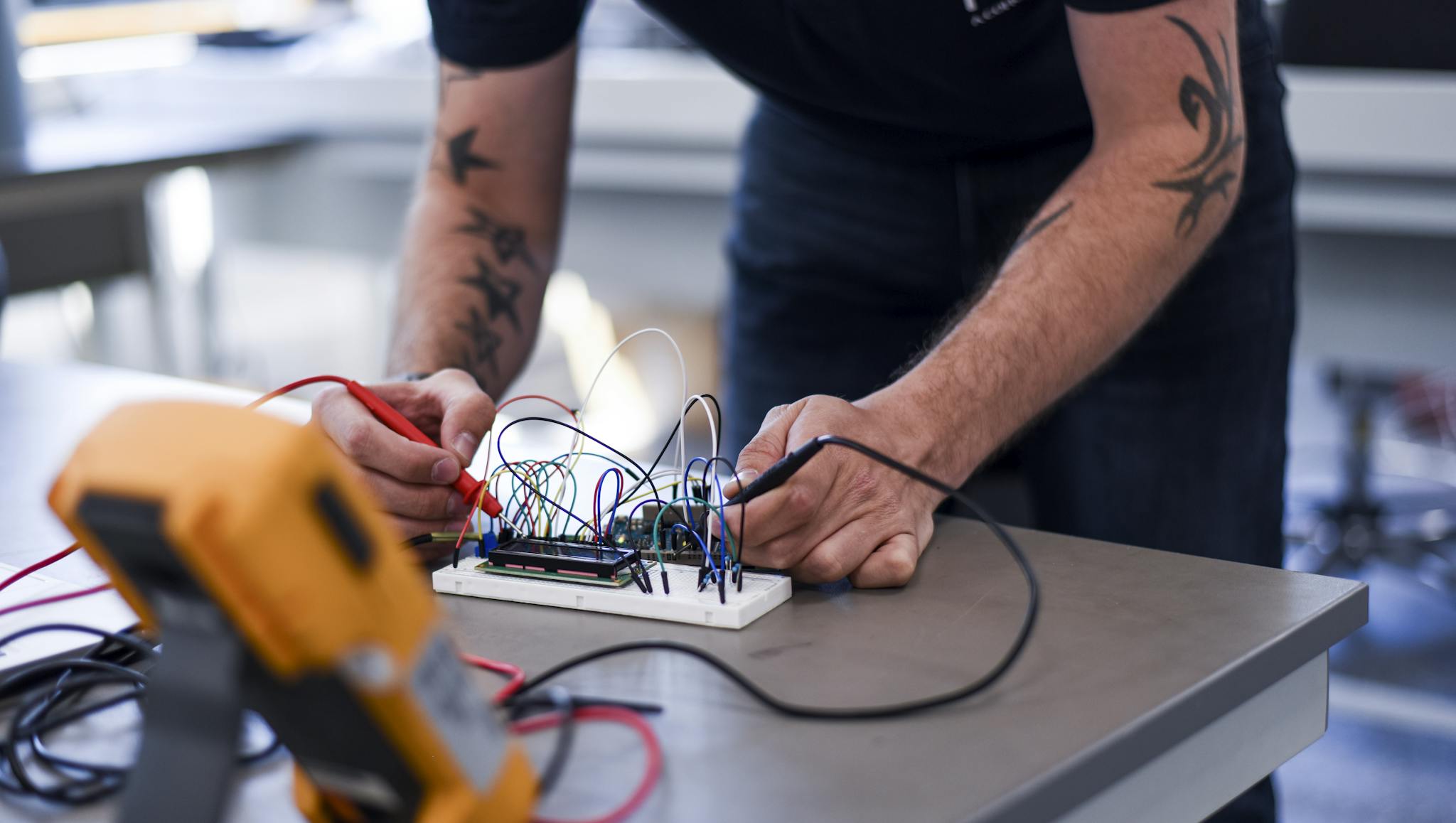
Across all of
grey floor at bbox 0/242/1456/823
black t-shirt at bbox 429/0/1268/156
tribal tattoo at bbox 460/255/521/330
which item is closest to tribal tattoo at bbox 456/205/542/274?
tribal tattoo at bbox 460/255/521/330

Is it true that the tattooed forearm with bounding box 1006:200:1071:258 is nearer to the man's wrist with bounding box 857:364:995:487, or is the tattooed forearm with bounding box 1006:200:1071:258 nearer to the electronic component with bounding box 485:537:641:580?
the man's wrist with bounding box 857:364:995:487

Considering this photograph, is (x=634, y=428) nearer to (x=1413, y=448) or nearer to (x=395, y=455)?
(x=1413, y=448)

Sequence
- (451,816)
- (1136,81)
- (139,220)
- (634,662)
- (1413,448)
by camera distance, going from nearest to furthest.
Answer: (451,816) → (634,662) → (1136,81) → (139,220) → (1413,448)

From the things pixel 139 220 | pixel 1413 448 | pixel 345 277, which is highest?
pixel 139 220

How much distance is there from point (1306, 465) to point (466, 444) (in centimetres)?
282

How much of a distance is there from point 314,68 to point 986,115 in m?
2.17

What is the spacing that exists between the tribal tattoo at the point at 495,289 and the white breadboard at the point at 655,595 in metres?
0.46

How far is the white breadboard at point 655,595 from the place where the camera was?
0.63 meters

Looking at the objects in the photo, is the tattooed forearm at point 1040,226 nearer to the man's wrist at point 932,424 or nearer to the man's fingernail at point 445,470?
the man's wrist at point 932,424

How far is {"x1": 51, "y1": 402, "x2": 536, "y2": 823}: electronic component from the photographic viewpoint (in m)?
0.33

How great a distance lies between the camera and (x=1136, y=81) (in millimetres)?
871

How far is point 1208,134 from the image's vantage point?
2.88 feet

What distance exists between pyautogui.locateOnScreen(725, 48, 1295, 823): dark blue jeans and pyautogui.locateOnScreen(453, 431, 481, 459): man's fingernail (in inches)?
19.1

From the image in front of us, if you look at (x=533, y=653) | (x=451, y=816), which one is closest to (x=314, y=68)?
(x=533, y=653)
